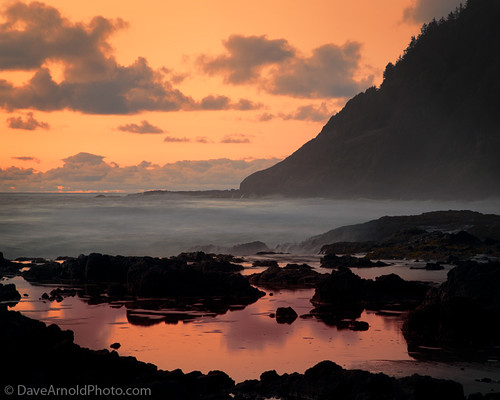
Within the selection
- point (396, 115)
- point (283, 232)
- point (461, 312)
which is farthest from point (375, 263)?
point (396, 115)

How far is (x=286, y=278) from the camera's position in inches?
1594

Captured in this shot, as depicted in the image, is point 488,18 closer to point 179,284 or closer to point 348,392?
point 179,284

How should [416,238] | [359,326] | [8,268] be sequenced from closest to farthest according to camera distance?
[359,326]
[8,268]
[416,238]

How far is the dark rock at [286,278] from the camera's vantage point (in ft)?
129

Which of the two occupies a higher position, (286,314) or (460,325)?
(460,325)

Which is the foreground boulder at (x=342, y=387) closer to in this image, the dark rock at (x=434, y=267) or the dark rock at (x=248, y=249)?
the dark rock at (x=434, y=267)

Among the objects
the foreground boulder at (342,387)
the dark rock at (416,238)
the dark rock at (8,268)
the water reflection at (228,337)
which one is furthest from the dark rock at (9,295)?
the dark rock at (416,238)

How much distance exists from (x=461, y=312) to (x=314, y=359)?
604 cm

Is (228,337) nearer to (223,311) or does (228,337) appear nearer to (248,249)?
(223,311)

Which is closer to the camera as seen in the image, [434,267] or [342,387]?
[342,387]

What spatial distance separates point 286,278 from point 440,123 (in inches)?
6062

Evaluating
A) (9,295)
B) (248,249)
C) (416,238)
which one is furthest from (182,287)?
(248,249)

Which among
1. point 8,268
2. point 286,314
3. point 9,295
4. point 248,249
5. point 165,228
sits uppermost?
point 165,228

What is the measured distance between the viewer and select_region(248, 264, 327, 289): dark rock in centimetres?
3947
